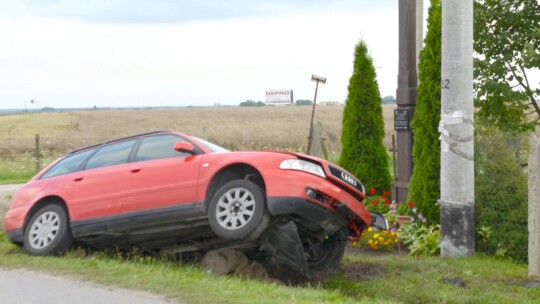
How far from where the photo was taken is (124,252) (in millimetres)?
10930

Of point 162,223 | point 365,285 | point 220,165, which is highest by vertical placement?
point 220,165

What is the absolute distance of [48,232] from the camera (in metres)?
10.8

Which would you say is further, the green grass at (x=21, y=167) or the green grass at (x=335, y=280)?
the green grass at (x=21, y=167)

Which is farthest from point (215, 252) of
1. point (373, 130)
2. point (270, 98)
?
point (270, 98)

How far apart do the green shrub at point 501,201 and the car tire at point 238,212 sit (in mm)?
3750

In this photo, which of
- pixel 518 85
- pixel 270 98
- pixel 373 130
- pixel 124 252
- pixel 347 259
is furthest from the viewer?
pixel 270 98

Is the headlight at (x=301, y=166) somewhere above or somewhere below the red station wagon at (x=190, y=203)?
above

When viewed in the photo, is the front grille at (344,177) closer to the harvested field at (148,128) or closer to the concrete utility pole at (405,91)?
the concrete utility pole at (405,91)

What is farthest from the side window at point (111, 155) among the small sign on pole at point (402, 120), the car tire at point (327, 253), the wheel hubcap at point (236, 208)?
the small sign on pole at point (402, 120)

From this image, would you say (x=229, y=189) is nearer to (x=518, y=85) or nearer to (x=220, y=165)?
(x=220, y=165)

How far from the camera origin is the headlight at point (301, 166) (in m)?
9.41

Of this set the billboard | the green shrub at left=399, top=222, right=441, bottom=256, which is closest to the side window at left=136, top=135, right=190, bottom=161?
the green shrub at left=399, top=222, right=441, bottom=256

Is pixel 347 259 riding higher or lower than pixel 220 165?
lower

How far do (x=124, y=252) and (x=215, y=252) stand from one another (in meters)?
1.52
